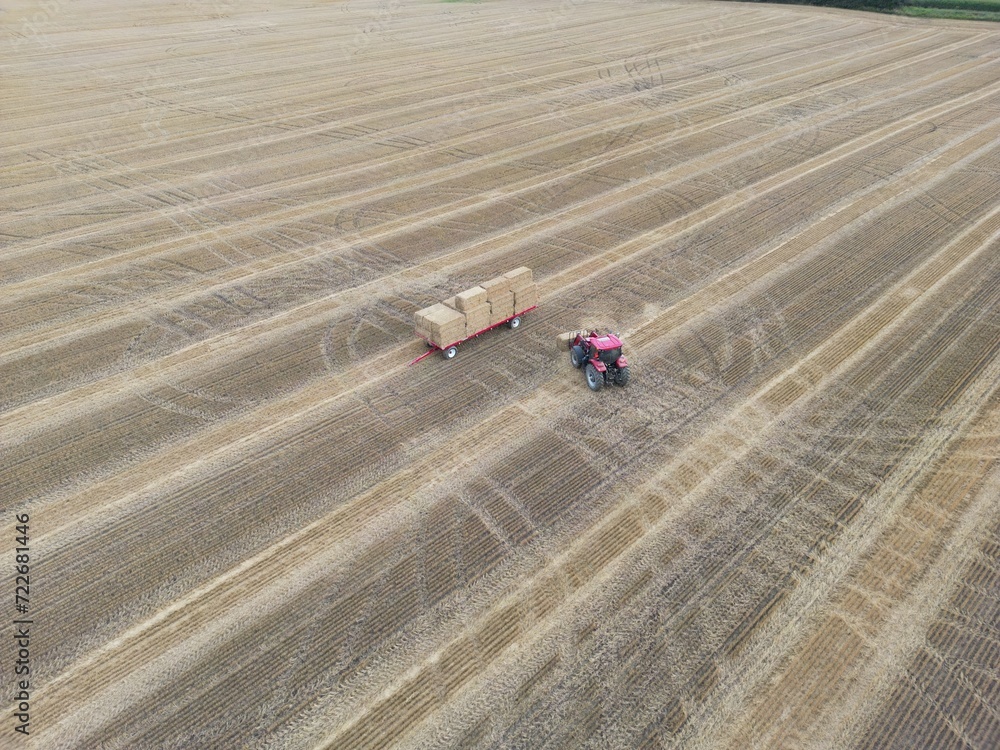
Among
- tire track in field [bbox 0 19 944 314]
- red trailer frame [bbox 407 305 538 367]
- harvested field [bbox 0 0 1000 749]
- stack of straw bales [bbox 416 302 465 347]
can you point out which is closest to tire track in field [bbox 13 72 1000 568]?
harvested field [bbox 0 0 1000 749]

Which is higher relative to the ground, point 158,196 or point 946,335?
point 158,196

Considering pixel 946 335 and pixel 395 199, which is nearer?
pixel 946 335

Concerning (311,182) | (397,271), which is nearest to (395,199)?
(311,182)

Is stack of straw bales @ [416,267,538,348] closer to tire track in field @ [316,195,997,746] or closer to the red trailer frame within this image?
the red trailer frame

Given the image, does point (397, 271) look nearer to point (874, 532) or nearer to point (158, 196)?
point (158, 196)

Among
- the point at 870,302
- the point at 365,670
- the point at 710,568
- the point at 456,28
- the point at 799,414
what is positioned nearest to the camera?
the point at 365,670

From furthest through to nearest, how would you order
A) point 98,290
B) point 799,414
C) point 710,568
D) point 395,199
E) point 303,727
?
point 395,199
point 98,290
point 799,414
point 710,568
point 303,727

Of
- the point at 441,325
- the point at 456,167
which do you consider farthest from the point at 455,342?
the point at 456,167
